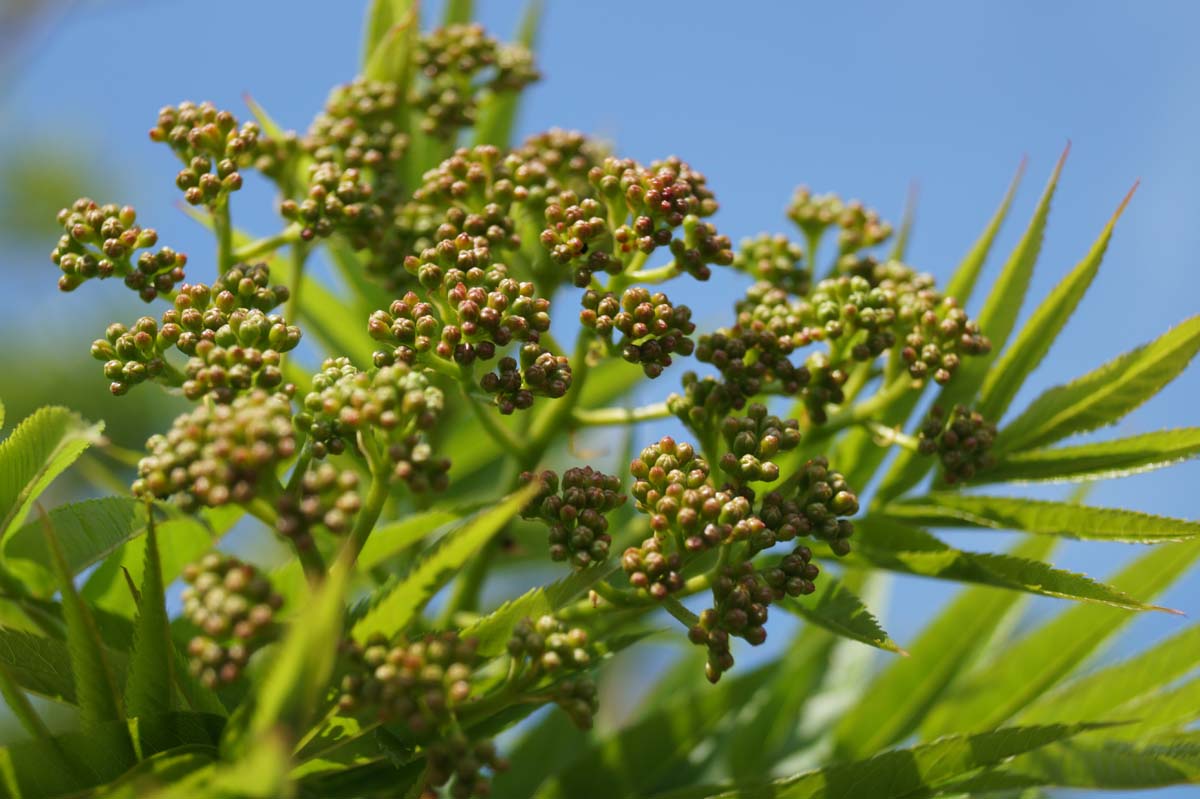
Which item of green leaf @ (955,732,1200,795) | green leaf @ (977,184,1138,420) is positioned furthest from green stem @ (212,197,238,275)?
green leaf @ (955,732,1200,795)

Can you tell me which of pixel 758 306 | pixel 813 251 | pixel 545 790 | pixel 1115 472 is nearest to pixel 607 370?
pixel 813 251

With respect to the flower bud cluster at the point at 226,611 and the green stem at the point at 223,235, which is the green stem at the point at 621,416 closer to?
the green stem at the point at 223,235

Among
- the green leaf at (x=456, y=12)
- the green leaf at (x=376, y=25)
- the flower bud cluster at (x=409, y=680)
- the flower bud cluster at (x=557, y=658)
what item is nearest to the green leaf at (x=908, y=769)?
the flower bud cluster at (x=557, y=658)

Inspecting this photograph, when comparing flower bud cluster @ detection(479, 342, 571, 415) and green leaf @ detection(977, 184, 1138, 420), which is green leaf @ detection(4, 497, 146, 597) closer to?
flower bud cluster @ detection(479, 342, 571, 415)

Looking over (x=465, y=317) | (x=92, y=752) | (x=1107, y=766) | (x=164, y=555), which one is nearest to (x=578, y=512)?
(x=465, y=317)

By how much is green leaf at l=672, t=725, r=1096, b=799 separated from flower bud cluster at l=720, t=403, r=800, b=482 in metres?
0.59

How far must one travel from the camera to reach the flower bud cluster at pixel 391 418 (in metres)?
1.93

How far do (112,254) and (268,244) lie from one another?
1.42ft

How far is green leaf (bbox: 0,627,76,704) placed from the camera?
Result: 7.00ft

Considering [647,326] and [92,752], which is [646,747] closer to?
[647,326]

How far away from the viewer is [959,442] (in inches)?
106

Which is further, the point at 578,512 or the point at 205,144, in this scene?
the point at 205,144

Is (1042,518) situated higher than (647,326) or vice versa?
(647,326)

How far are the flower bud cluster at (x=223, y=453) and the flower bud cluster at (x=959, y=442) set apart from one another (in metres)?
1.59
